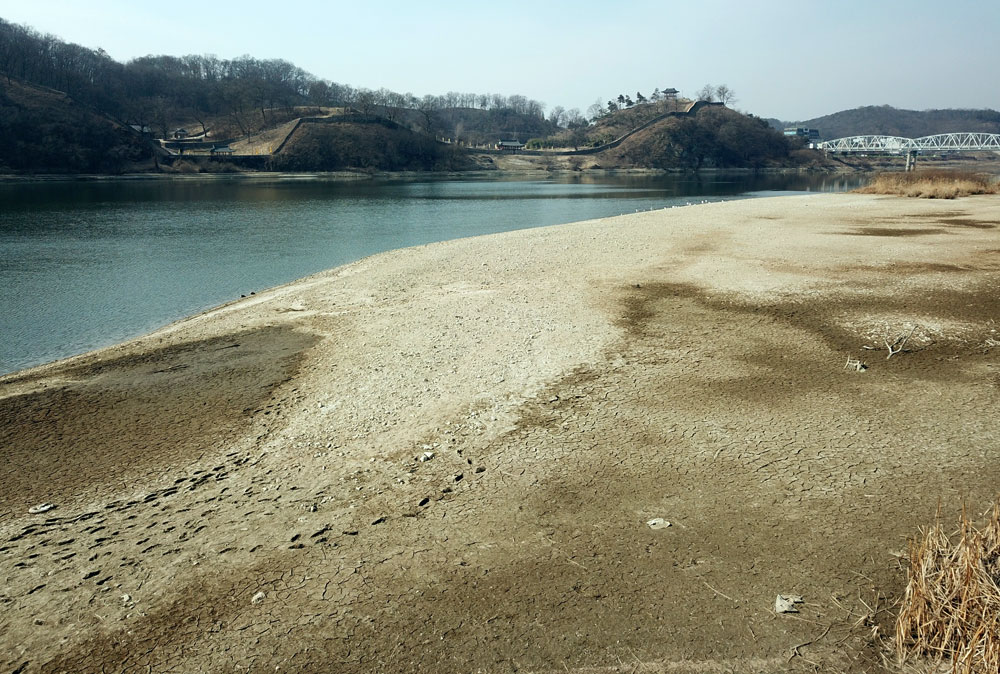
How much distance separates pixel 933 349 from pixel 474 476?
8.08 m

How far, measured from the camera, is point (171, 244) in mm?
31328

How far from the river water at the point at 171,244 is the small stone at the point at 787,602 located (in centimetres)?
1515

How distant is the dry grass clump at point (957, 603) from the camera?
322 cm

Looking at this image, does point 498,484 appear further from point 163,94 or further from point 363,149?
point 163,94

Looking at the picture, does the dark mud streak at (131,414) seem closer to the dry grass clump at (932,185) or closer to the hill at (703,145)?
the dry grass clump at (932,185)

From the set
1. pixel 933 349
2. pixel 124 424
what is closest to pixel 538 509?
pixel 124 424

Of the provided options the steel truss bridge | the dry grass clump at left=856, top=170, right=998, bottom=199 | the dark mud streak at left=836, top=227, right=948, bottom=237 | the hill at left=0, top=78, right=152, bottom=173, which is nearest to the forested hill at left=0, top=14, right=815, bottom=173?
the hill at left=0, top=78, right=152, bottom=173

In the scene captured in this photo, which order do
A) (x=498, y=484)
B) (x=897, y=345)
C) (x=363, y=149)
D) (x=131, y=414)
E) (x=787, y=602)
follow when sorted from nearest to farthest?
(x=787, y=602)
(x=498, y=484)
(x=131, y=414)
(x=897, y=345)
(x=363, y=149)

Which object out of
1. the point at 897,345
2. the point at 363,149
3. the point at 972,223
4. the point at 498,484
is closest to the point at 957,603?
the point at 498,484

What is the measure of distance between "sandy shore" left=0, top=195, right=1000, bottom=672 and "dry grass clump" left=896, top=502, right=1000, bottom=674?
1.12 ft

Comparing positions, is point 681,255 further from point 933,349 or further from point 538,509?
point 538,509

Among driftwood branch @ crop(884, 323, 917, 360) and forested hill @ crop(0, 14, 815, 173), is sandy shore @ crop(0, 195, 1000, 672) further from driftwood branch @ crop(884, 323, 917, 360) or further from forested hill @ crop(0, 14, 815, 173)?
forested hill @ crop(0, 14, 815, 173)

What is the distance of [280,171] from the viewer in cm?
11525

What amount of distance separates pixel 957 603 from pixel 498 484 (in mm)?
3720
